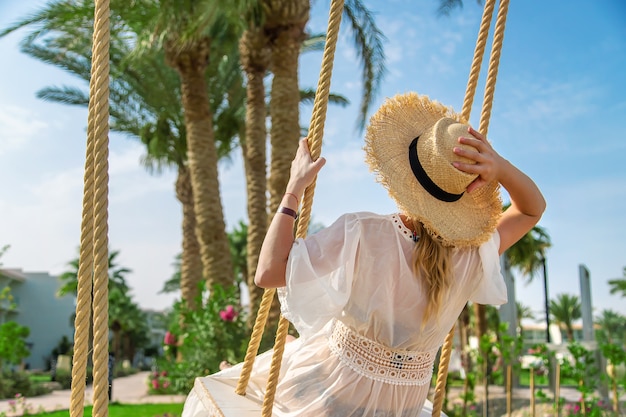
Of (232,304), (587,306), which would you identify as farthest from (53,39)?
(587,306)

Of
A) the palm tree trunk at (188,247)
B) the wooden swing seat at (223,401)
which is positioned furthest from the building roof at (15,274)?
the wooden swing seat at (223,401)

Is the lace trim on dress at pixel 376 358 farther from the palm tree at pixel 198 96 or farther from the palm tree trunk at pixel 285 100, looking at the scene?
the palm tree at pixel 198 96

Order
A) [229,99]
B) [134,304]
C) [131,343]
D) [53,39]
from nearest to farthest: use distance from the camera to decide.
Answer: [53,39], [229,99], [134,304], [131,343]

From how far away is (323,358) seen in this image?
211cm

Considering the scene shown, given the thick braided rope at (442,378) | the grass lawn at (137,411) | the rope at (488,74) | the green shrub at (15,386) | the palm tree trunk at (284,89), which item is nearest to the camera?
the thick braided rope at (442,378)

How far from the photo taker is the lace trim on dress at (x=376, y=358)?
2.01 metres

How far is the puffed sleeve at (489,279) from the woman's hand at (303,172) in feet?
2.03

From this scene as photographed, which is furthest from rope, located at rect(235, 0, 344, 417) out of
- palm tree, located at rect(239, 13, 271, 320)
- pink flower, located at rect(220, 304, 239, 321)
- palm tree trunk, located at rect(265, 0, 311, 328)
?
palm tree, located at rect(239, 13, 271, 320)

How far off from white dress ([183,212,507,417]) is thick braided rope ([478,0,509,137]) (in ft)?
2.21

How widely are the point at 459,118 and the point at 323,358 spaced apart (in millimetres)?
951

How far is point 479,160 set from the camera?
1.97m

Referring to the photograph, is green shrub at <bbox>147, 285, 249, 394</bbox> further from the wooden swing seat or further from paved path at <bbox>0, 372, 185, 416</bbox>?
the wooden swing seat

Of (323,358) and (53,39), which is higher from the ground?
(53,39)

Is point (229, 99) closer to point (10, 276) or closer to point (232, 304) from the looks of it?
point (232, 304)
